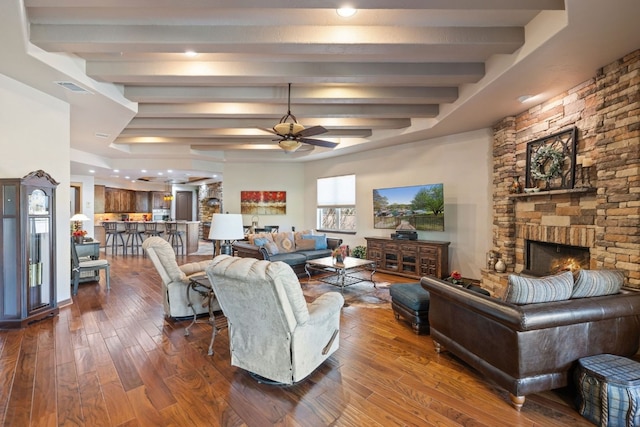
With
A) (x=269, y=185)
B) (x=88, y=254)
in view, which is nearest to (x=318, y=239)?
(x=269, y=185)

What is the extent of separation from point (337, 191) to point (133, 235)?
21.3 ft

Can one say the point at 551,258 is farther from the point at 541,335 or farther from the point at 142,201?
the point at 142,201

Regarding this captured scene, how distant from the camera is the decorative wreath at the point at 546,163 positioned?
369 cm

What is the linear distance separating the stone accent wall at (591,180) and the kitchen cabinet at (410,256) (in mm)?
846

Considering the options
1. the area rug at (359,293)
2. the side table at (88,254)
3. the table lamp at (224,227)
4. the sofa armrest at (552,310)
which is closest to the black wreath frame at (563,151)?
the sofa armrest at (552,310)

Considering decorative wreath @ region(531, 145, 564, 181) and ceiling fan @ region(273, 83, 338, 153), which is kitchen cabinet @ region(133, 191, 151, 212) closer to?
ceiling fan @ region(273, 83, 338, 153)

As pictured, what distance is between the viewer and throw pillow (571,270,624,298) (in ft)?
7.26

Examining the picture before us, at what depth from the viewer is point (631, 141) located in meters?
2.75

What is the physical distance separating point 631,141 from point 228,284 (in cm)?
395

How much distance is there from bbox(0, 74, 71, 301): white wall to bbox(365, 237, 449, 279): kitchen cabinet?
208 inches

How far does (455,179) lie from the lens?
564 cm

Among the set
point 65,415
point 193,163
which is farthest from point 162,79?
point 193,163

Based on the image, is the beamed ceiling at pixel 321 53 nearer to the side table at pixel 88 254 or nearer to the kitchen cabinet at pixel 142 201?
the side table at pixel 88 254

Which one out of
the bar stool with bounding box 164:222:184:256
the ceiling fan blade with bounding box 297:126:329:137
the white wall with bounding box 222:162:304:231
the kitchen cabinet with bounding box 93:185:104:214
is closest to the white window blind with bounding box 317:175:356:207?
the white wall with bounding box 222:162:304:231
